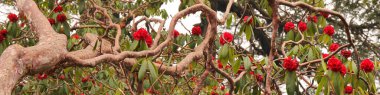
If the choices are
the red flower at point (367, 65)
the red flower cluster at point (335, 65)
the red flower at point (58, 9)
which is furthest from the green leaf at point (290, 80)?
the red flower at point (58, 9)

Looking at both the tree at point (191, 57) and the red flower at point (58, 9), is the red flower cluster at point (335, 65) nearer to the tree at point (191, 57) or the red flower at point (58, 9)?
the tree at point (191, 57)

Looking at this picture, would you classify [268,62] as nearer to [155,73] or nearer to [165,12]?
[155,73]

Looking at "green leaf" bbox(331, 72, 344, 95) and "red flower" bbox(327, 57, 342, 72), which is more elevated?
"red flower" bbox(327, 57, 342, 72)

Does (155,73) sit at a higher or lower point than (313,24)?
lower

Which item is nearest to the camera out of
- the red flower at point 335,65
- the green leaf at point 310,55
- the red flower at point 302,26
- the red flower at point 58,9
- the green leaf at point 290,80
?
the red flower at point 335,65

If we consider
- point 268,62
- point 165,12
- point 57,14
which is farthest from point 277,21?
point 165,12

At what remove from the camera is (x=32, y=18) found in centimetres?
288

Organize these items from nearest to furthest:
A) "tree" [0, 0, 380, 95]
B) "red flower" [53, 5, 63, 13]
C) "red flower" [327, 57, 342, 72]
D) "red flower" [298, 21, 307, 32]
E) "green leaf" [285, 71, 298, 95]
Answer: "tree" [0, 0, 380, 95], "red flower" [327, 57, 342, 72], "green leaf" [285, 71, 298, 95], "red flower" [298, 21, 307, 32], "red flower" [53, 5, 63, 13]

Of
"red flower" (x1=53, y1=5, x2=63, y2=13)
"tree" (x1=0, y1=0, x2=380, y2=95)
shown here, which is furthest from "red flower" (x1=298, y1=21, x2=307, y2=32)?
"red flower" (x1=53, y1=5, x2=63, y2=13)

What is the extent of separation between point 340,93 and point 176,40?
178cm

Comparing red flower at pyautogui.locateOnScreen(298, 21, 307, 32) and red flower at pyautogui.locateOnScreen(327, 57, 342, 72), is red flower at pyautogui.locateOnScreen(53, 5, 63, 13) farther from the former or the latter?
red flower at pyautogui.locateOnScreen(327, 57, 342, 72)

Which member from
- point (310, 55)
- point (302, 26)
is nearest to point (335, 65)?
point (310, 55)

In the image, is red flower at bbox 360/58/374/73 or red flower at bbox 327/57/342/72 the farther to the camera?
red flower at bbox 360/58/374/73

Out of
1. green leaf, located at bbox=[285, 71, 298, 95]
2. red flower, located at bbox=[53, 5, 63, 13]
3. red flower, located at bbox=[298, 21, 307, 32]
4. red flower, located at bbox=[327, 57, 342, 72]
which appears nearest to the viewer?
red flower, located at bbox=[327, 57, 342, 72]
